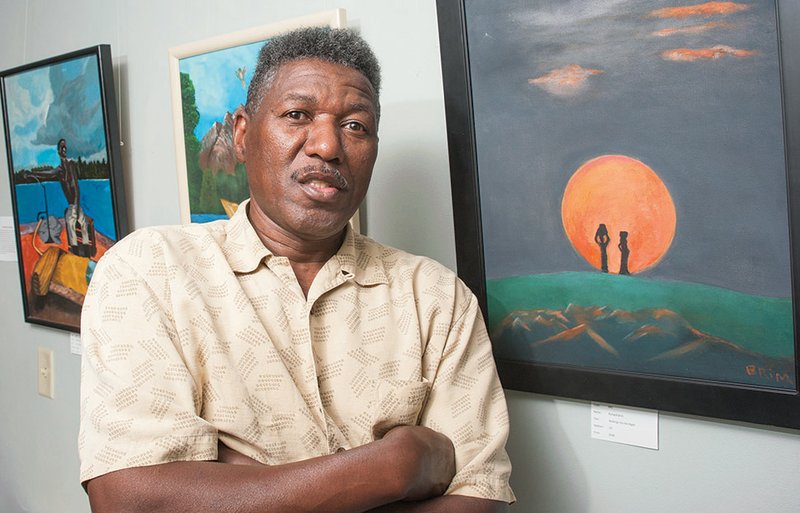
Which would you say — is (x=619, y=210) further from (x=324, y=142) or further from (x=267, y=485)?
(x=267, y=485)

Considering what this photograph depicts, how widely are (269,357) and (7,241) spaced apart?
1.64 meters

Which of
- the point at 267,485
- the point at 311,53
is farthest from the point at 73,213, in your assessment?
the point at 267,485

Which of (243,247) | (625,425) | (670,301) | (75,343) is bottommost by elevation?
(625,425)

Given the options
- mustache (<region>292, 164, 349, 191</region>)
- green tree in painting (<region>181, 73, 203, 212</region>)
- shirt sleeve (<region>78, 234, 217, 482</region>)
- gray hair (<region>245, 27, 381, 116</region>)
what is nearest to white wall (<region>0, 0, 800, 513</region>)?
green tree in painting (<region>181, 73, 203, 212</region>)

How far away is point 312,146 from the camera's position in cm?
106

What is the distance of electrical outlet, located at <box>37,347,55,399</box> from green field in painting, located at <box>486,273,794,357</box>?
1.47m

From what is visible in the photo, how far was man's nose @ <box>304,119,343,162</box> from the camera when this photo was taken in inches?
41.6

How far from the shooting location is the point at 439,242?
1370mm

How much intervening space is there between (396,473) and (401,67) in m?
0.78

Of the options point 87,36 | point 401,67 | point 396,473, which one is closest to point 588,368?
point 396,473

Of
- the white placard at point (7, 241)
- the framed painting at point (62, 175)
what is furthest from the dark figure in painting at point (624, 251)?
the white placard at point (7, 241)

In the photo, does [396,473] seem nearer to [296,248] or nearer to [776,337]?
[296,248]

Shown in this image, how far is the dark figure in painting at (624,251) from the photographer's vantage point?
111 centimetres

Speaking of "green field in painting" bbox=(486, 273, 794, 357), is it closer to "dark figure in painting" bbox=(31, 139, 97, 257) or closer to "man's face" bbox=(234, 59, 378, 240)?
"man's face" bbox=(234, 59, 378, 240)
